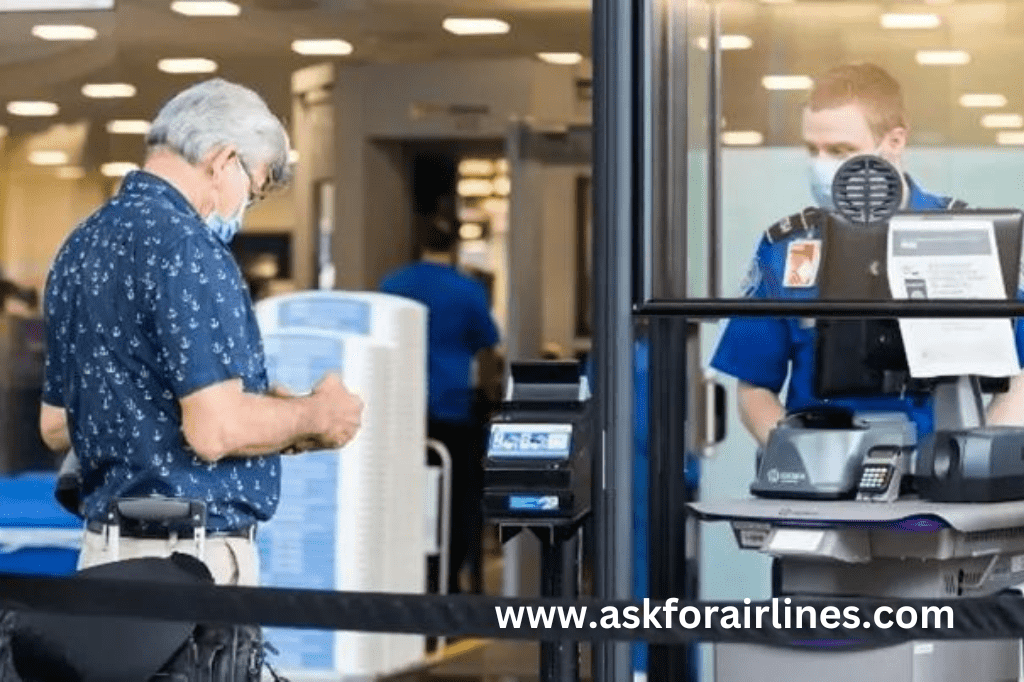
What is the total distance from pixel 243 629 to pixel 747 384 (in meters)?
1.64

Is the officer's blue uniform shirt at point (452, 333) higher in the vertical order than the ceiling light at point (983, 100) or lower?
lower

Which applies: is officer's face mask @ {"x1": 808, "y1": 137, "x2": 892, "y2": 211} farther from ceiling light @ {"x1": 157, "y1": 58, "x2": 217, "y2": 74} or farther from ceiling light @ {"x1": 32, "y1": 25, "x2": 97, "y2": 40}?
ceiling light @ {"x1": 32, "y1": 25, "x2": 97, "y2": 40}

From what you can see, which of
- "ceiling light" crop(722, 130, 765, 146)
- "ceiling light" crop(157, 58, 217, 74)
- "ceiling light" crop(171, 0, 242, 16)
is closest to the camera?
"ceiling light" crop(722, 130, 765, 146)

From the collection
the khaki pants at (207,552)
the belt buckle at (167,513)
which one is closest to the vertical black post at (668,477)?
the khaki pants at (207,552)

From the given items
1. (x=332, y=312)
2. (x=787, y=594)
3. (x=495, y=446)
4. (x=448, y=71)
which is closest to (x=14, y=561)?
(x=332, y=312)

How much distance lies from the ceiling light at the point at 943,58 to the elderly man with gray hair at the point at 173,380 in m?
2.24

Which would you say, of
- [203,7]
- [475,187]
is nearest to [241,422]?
[203,7]

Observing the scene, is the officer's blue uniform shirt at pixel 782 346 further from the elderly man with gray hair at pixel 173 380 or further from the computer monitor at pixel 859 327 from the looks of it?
the elderly man with gray hair at pixel 173 380

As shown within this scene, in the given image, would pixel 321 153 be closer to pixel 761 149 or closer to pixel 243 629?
pixel 761 149

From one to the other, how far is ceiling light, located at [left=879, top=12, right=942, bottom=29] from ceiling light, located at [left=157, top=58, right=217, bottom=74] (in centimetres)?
317

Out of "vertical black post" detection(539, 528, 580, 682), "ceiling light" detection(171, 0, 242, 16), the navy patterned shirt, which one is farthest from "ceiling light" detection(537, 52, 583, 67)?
the navy patterned shirt

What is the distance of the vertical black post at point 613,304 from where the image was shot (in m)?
5.39

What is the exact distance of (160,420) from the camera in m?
4.87

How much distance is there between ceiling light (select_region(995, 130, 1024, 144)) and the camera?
20.5ft
